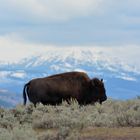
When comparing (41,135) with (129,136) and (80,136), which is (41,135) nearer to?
(80,136)

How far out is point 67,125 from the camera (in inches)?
649

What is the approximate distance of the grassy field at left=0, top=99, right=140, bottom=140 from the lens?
14.3m

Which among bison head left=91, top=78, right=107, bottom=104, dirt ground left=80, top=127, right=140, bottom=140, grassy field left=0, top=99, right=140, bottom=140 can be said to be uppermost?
bison head left=91, top=78, right=107, bottom=104

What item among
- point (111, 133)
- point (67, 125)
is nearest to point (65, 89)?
point (67, 125)

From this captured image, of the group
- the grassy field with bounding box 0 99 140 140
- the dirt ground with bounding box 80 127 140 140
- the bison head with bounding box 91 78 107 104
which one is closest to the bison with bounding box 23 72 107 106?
the bison head with bounding box 91 78 107 104

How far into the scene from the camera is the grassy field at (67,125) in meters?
14.3

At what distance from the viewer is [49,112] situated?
2022 centimetres

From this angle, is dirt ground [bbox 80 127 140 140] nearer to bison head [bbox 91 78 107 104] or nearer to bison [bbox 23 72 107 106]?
bison [bbox 23 72 107 106]

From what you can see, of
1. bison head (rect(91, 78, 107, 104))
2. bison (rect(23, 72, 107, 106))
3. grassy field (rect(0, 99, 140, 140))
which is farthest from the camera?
bison head (rect(91, 78, 107, 104))

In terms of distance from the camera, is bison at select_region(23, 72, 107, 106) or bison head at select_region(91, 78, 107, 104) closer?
bison at select_region(23, 72, 107, 106)

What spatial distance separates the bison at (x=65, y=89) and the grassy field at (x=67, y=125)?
412 cm

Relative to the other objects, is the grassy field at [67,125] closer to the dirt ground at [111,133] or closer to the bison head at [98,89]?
the dirt ground at [111,133]

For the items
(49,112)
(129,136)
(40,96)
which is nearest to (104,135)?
(129,136)

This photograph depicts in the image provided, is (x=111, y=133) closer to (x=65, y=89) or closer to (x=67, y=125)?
(x=67, y=125)
